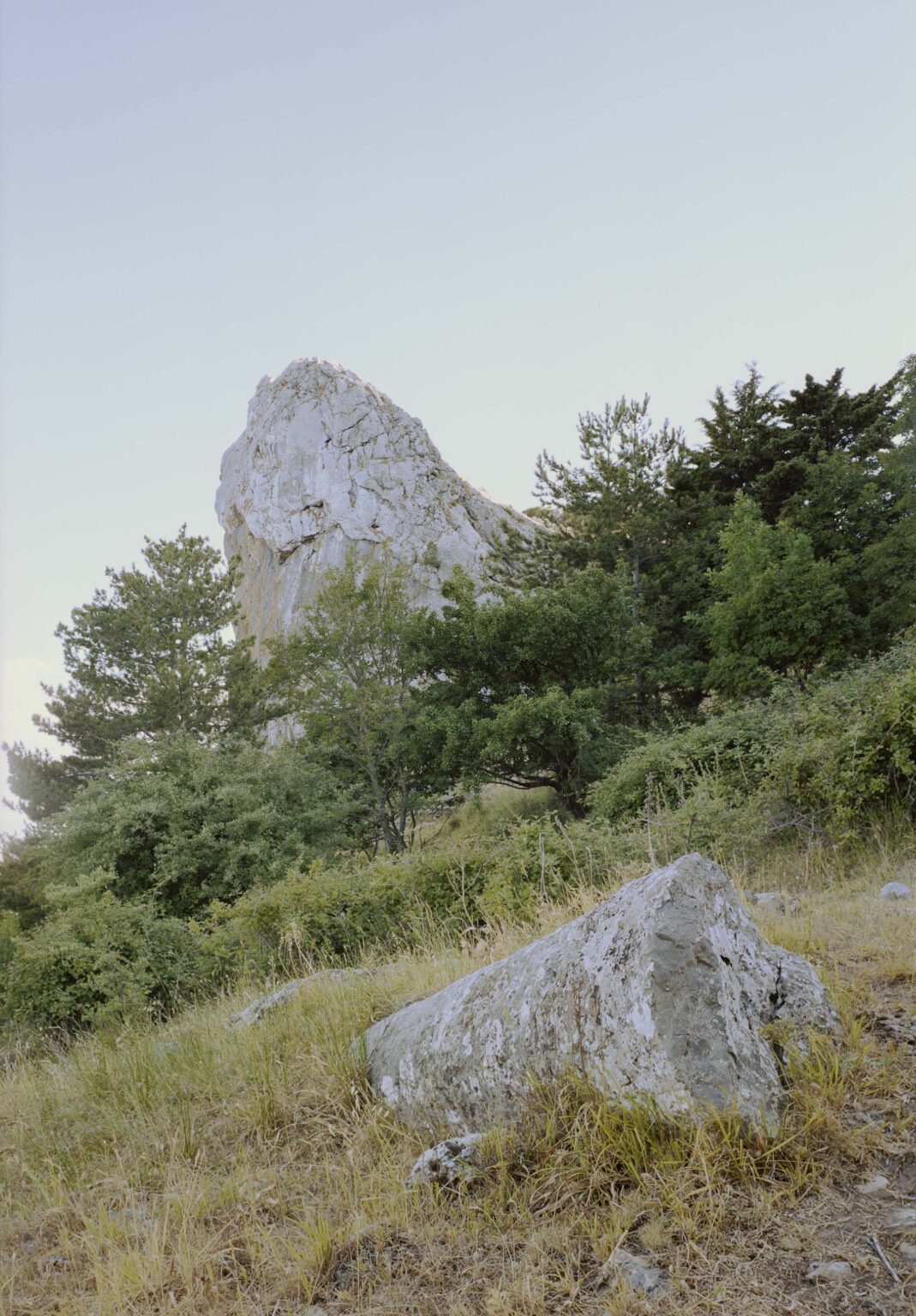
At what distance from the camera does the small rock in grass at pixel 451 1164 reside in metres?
2.42

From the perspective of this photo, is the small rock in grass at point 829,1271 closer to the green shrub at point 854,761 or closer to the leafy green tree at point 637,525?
the green shrub at point 854,761

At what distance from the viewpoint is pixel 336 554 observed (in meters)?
46.3

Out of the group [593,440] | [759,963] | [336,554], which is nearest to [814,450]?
[593,440]

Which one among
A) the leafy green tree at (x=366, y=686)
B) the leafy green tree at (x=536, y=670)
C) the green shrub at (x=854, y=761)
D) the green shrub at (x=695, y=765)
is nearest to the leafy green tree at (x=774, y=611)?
the leafy green tree at (x=536, y=670)

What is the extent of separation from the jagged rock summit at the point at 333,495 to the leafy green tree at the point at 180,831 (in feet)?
102

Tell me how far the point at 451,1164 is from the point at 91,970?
22.2 ft

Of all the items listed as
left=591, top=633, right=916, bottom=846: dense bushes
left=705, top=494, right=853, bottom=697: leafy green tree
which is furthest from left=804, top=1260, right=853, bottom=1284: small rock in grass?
left=705, top=494, right=853, bottom=697: leafy green tree

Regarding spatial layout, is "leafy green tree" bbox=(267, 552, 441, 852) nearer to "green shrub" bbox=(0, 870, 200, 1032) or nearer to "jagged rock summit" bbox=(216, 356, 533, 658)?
"green shrub" bbox=(0, 870, 200, 1032)

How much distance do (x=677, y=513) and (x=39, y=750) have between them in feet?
76.5

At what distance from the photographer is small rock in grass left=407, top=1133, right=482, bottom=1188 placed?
7.93 ft

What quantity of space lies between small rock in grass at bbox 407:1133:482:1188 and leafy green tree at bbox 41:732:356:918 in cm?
907

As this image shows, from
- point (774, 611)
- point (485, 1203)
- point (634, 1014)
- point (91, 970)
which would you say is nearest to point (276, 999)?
point (485, 1203)

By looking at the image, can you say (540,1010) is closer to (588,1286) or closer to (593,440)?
(588,1286)

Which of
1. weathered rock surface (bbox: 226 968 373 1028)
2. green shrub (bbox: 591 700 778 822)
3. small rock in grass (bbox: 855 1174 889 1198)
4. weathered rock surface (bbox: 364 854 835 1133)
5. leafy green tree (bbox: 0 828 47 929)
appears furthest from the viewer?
leafy green tree (bbox: 0 828 47 929)
